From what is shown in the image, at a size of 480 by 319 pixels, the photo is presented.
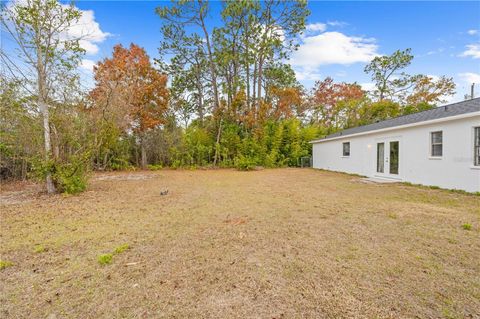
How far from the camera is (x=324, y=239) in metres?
2.91

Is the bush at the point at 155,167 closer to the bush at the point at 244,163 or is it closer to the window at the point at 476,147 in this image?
the bush at the point at 244,163

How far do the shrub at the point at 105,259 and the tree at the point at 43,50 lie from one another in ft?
14.4

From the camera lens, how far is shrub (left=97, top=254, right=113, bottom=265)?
2.35 meters

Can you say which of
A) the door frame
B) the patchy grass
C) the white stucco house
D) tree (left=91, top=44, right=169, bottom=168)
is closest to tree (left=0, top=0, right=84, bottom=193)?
the patchy grass

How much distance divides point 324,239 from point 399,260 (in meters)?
0.82

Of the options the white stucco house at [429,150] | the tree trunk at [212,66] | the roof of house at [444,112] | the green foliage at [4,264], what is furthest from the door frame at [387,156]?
the tree trunk at [212,66]

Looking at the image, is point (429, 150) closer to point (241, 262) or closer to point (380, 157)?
point (380, 157)

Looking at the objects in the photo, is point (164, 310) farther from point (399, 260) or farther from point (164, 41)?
point (164, 41)

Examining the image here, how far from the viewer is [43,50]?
5488mm

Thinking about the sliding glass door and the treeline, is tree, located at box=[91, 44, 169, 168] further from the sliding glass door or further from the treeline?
the sliding glass door

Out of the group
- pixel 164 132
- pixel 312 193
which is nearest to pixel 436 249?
pixel 312 193

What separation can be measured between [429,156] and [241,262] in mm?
7528

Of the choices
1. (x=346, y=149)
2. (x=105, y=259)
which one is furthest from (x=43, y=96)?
(x=346, y=149)

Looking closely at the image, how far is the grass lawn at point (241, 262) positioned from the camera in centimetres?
166
